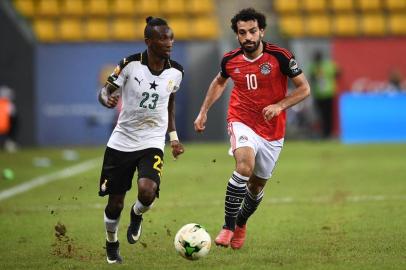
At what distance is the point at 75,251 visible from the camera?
8.86 metres

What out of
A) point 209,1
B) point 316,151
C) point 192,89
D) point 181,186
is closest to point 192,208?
point 181,186

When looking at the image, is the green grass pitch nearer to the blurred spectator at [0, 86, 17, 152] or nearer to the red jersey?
the red jersey

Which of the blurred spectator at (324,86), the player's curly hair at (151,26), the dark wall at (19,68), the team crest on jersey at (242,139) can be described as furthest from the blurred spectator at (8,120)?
the player's curly hair at (151,26)

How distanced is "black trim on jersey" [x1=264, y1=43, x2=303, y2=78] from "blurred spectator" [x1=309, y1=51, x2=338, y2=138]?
15.8 metres

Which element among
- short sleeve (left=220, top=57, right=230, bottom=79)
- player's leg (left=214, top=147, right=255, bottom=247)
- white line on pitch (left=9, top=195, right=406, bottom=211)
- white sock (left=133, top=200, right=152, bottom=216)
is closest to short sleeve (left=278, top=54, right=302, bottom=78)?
short sleeve (left=220, top=57, right=230, bottom=79)

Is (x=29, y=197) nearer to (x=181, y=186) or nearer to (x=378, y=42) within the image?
(x=181, y=186)

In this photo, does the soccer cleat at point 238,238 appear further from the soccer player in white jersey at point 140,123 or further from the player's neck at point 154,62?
the player's neck at point 154,62

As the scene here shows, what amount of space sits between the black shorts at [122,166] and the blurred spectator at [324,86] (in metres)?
16.6

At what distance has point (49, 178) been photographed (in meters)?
16.8

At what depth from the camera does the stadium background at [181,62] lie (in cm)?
2512

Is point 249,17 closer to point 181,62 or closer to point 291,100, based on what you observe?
point 291,100

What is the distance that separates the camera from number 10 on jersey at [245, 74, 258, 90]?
898 centimetres

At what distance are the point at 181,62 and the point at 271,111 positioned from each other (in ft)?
57.5

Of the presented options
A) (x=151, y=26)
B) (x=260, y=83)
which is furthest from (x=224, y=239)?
(x=151, y=26)
